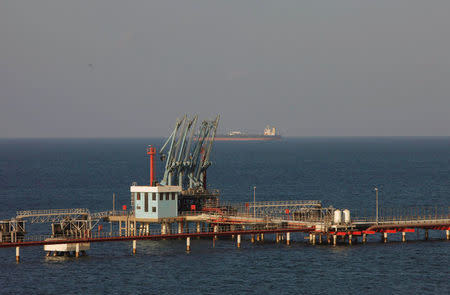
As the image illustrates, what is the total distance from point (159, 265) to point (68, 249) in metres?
11.6

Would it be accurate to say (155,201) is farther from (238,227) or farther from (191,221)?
(238,227)

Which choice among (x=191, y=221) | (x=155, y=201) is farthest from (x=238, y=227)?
(x=155, y=201)

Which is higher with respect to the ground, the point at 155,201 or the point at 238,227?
the point at 155,201

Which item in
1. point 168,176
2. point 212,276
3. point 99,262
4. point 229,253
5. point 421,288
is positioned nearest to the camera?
point 421,288

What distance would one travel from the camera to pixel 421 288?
84.9 m

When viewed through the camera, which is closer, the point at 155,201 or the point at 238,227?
the point at 155,201

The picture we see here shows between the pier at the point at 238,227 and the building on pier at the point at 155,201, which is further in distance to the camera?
the building on pier at the point at 155,201

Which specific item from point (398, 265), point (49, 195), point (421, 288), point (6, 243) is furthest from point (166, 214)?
point (49, 195)

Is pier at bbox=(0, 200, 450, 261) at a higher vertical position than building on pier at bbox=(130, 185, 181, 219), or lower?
lower

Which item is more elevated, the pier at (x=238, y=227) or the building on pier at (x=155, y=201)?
the building on pier at (x=155, y=201)

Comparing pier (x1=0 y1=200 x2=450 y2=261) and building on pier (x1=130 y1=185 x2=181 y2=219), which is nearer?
pier (x1=0 y1=200 x2=450 y2=261)

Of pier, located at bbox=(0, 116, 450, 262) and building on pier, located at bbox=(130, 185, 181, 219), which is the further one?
building on pier, located at bbox=(130, 185, 181, 219)

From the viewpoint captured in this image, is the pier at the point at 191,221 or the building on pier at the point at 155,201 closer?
the pier at the point at 191,221

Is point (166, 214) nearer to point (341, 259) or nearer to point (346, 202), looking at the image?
point (341, 259)
